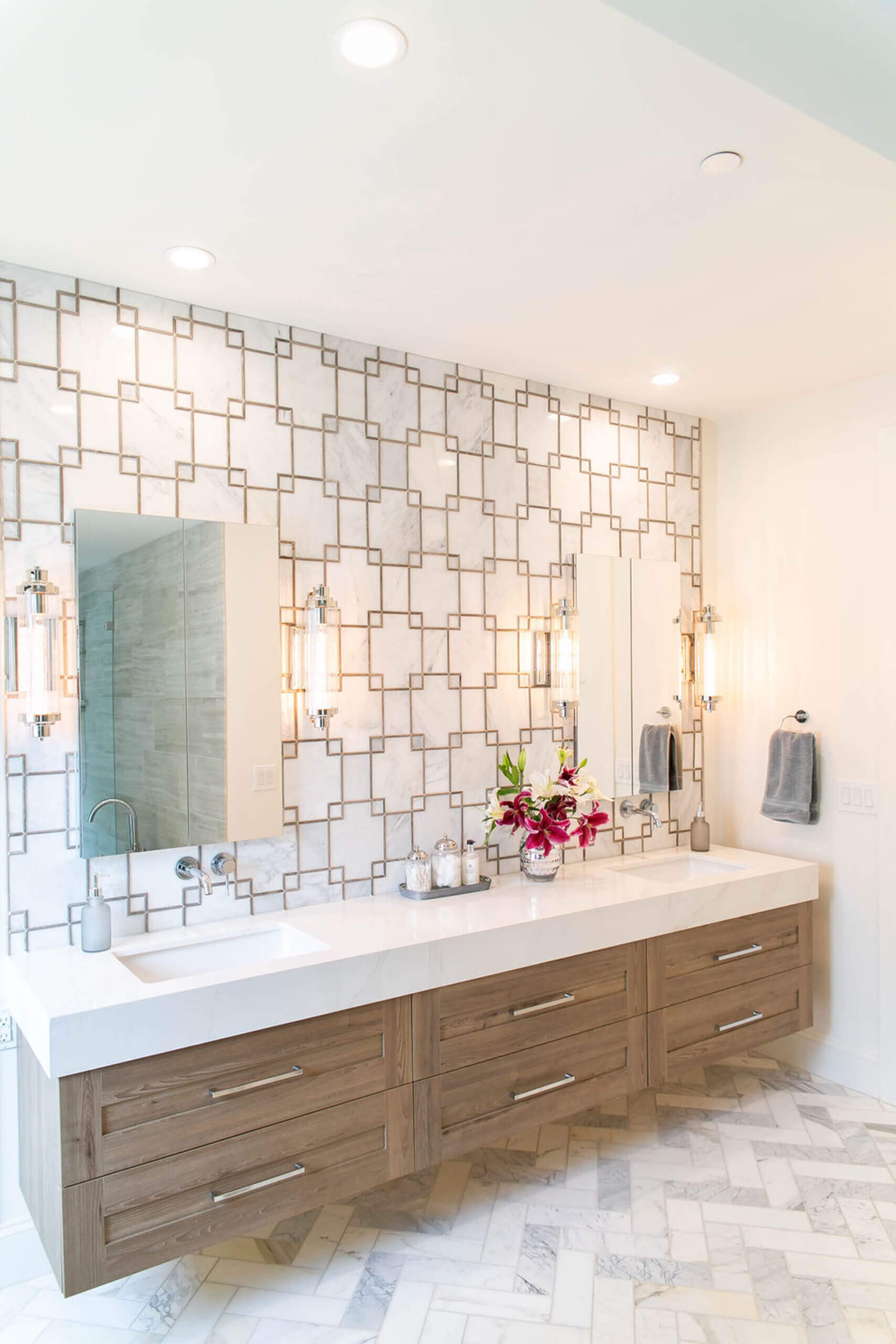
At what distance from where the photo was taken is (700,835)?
143 inches

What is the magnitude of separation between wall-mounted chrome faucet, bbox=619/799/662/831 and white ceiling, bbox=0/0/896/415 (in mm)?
1728

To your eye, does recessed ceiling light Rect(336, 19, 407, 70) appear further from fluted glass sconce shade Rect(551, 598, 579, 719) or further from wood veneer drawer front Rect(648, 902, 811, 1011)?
wood veneer drawer front Rect(648, 902, 811, 1011)

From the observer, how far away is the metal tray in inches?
110

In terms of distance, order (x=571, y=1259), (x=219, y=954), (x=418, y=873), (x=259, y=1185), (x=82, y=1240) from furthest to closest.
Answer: (x=418, y=873)
(x=219, y=954)
(x=571, y=1259)
(x=259, y=1185)
(x=82, y=1240)

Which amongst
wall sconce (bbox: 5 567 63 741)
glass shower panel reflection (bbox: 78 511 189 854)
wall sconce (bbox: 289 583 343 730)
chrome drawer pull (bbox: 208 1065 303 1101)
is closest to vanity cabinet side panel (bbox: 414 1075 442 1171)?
chrome drawer pull (bbox: 208 1065 303 1101)

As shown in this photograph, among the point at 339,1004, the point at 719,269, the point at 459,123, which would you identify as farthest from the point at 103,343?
the point at 339,1004

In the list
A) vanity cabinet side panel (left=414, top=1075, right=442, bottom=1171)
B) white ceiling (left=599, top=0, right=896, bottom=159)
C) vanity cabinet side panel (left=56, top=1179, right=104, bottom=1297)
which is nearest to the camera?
white ceiling (left=599, top=0, right=896, bottom=159)

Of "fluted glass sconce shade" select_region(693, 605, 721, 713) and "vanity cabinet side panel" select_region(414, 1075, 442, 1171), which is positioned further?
"fluted glass sconce shade" select_region(693, 605, 721, 713)

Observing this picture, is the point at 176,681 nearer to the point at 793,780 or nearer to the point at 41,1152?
the point at 41,1152

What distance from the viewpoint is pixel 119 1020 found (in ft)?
6.25

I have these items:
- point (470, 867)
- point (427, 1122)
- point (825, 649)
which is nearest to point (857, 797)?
point (825, 649)

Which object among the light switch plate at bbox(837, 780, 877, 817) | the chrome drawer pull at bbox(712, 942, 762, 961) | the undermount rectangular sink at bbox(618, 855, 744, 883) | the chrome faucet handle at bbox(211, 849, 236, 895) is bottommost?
the chrome drawer pull at bbox(712, 942, 762, 961)

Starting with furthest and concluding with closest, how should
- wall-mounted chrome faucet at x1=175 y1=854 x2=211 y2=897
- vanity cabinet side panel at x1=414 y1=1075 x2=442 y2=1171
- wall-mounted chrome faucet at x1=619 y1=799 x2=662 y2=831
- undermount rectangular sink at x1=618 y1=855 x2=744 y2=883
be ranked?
1. wall-mounted chrome faucet at x1=619 y1=799 x2=662 y2=831
2. undermount rectangular sink at x1=618 y1=855 x2=744 y2=883
3. wall-mounted chrome faucet at x1=175 y1=854 x2=211 y2=897
4. vanity cabinet side panel at x1=414 y1=1075 x2=442 y2=1171

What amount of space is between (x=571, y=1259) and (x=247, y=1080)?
1.04 meters
